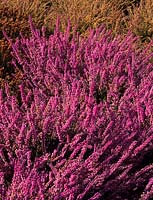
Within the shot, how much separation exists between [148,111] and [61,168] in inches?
25.0

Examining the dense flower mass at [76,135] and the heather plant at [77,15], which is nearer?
the dense flower mass at [76,135]

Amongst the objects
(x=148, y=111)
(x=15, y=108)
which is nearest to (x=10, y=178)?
(x=15, y=108)

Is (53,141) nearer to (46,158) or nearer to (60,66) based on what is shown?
(46,158)

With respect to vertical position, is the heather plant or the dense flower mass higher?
the heather plant

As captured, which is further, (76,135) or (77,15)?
(77,15)

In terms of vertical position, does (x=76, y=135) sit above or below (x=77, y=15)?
below

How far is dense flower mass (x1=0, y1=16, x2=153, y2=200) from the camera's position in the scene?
192 centimetres

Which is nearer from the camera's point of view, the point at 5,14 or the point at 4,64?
the point at 4,64

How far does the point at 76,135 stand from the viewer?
2117 millimetres

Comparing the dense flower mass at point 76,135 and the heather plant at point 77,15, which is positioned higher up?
the heather plant at point 77,15

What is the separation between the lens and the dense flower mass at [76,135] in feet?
6.31

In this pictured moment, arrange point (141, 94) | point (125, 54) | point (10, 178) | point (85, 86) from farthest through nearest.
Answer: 1. point (125, 54)
2. point (85, 86)
3. point (141, 94)
4. point (10, 178)

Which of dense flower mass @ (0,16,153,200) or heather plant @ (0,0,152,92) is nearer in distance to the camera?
dense flower mass @ (0,16,153,200)

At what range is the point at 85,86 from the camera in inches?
111
